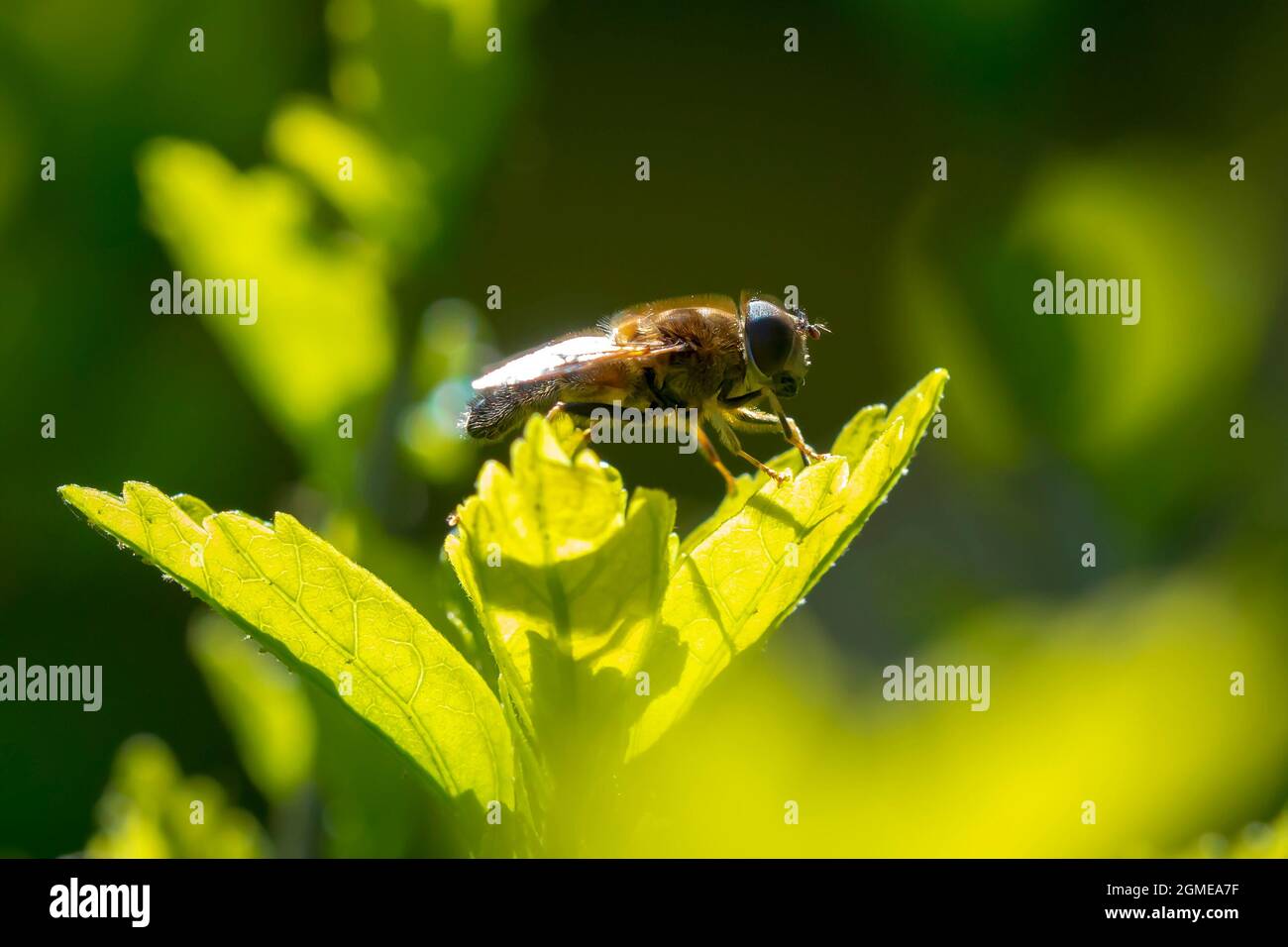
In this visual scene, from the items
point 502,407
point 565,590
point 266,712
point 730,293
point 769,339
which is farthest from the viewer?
point 730,293

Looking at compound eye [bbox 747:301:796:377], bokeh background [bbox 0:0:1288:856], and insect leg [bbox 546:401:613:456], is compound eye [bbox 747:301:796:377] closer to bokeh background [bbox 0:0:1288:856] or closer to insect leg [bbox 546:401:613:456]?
insect leg [bbox 546:401:613:456]

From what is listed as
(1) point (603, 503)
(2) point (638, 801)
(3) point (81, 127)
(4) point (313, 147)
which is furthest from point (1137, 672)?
(3) point (81, 127)

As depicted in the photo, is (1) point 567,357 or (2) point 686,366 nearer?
(1) point 567,357


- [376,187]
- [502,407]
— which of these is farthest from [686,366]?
[376,187]

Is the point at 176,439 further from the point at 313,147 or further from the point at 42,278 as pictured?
the point at 313,147

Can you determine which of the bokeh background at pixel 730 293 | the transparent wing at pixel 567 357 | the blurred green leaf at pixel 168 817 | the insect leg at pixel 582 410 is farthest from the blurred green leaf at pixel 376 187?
the blurred green leaf at pixel 168 817

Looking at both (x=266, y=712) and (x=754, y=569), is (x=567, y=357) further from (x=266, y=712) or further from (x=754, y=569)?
(x=754, y=569)

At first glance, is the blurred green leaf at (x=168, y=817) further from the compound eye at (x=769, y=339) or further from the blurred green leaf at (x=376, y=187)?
the compound eye at (x=769, y=339)
